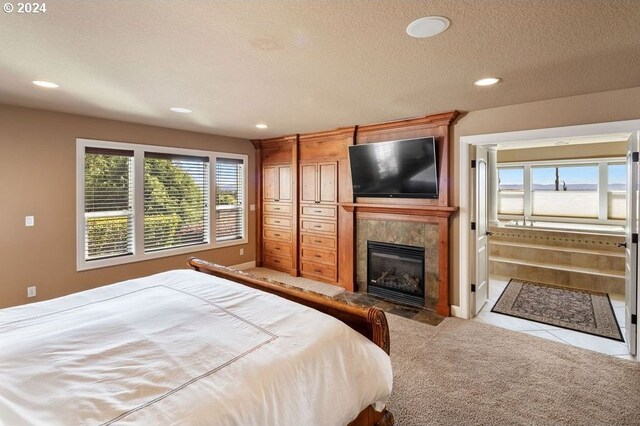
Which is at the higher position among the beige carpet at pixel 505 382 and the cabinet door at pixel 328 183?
the cabinet door at pixel 328 183

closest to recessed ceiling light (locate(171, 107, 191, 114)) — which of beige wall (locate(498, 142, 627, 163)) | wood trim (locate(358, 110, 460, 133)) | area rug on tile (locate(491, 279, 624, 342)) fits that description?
wood trim (locate(358, 110, 460, 133))

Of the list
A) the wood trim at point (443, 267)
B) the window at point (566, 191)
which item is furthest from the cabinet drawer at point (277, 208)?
the window at point (566, 191)

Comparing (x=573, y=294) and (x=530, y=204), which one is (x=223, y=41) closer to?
(x=573, y=294)

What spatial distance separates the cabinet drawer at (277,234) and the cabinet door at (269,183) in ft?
1.95

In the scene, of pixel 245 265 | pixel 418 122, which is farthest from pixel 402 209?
pixel 245 265

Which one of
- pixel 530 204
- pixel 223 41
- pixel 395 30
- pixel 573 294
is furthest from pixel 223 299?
pixel 530 204

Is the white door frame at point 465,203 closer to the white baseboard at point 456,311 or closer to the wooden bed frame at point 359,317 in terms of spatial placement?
the white baseboard at point 456,311

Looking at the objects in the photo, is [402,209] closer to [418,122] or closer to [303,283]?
[418,122]

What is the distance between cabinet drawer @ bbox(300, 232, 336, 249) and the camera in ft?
16.4

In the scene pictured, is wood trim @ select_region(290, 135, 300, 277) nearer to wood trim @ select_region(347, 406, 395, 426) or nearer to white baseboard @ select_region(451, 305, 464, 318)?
white baseboard @ select_region(451, 305, 464, 318)

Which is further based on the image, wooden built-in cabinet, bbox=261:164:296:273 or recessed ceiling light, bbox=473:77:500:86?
wooden built-in cabinet, bbox=261:164:296:273

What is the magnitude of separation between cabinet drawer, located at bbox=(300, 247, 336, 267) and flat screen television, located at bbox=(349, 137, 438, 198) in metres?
1.08

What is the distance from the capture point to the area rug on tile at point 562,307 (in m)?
3.51

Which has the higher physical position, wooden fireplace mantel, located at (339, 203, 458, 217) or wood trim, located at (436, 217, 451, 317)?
wooden fireplace mantel, located at (339, 203, 458, 217)
